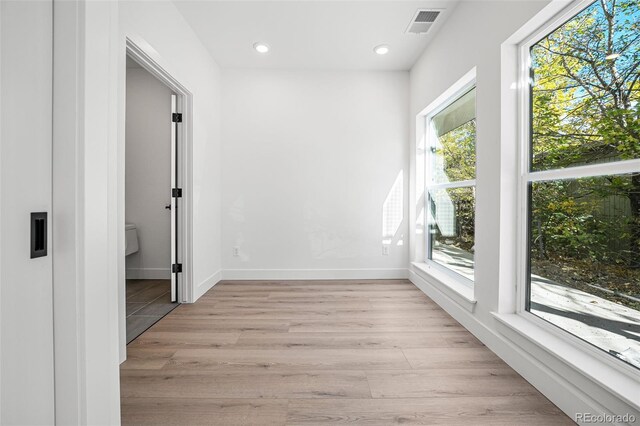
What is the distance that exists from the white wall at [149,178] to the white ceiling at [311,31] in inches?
42.8

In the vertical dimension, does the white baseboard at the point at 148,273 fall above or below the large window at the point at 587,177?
below

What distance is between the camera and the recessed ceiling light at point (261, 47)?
127 inches

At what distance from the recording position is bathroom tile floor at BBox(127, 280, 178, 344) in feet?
7.97

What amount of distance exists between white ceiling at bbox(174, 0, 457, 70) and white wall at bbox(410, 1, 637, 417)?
1.57 ft

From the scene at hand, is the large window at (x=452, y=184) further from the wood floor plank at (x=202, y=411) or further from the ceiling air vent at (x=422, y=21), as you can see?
the wood floor plank at (x=202, y=411)

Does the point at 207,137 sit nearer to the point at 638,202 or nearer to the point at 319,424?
the point at 319,424

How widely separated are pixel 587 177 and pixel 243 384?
2.05 meters

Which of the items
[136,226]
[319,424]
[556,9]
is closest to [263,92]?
[136,226]

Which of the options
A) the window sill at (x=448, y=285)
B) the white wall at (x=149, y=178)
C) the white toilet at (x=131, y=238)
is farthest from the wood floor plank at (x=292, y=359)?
the white wall at (x=149, y=178)

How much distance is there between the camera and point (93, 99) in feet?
2.81

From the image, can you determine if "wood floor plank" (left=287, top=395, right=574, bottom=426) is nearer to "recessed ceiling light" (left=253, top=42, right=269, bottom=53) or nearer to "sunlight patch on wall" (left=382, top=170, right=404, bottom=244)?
"sunlight patch on wall" (left=382, top=170, right=404, bottom=244)
